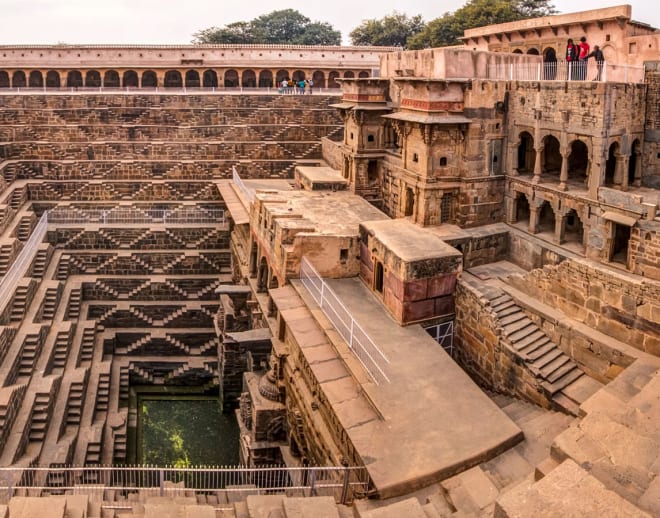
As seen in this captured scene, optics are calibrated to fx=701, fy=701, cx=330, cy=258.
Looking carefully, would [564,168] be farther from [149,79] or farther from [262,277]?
[149,79]

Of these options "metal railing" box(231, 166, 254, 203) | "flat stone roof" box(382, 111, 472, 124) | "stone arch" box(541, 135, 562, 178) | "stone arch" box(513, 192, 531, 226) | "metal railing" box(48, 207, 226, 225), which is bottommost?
"metal railing" box(48, 207, 226, 225)

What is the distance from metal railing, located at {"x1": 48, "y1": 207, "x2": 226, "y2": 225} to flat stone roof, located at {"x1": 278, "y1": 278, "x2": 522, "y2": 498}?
33.6 feet

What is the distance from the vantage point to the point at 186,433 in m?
16.6

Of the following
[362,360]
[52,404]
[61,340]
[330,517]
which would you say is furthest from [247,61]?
[330,517]

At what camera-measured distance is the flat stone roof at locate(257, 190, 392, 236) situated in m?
16.1

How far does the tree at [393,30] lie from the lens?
1879 inches

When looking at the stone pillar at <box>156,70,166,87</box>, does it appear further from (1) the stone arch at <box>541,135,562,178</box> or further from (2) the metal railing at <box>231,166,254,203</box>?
(1) the stone arch at <box>541,135,562,178</box>

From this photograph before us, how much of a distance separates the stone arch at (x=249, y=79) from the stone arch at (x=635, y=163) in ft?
74.3

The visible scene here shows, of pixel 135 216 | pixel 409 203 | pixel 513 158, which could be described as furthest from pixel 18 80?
pixel 513 158

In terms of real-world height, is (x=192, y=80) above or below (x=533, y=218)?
above

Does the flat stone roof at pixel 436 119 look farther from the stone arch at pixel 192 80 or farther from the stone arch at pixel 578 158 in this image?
the stone arch at pixel 192 80

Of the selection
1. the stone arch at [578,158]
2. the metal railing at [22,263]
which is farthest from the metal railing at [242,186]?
the stone arch at [578,158]

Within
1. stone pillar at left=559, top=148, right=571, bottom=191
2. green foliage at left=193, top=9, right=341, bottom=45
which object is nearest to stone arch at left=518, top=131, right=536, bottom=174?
stone pillar at left=559, top=148, right=571, bottom=191

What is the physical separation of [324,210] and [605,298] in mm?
7840
